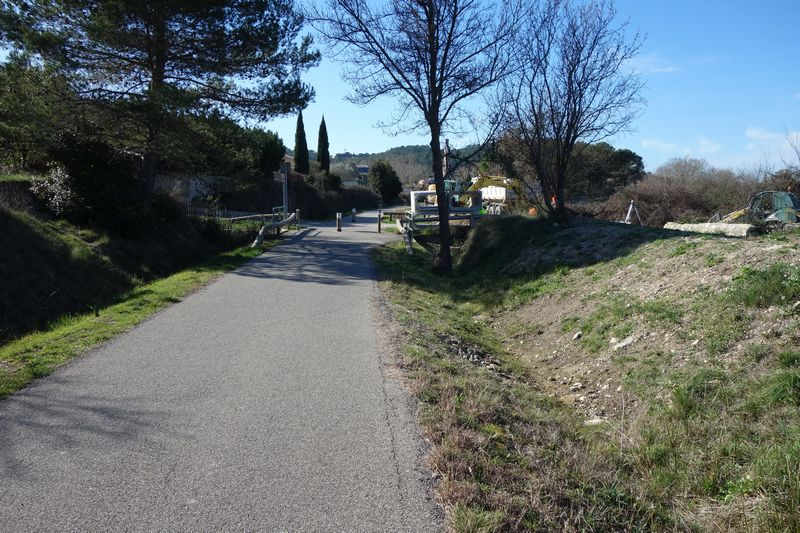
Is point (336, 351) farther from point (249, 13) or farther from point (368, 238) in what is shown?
point (368, 238)

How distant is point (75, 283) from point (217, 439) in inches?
509

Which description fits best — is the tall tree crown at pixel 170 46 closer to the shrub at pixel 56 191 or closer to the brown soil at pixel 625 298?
the shrub at pixel 56 191

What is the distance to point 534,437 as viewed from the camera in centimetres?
564

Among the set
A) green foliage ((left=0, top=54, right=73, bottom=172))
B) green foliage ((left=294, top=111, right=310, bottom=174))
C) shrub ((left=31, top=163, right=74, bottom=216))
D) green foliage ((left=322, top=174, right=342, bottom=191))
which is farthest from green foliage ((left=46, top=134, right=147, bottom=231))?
green foliage ((left=294, top=111, right=310, bottom=174))

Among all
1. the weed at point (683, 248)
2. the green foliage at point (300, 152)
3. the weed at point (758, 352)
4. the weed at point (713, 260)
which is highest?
the green foliage at point (300, 152)

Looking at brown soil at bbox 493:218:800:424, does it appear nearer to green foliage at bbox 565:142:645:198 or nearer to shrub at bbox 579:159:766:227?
shrub at bbox 579:159:766:227

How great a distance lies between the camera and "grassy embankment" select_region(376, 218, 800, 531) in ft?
14.6

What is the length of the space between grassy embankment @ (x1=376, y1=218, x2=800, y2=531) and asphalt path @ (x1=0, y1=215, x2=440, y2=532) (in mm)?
507

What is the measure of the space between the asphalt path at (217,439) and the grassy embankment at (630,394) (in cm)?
51

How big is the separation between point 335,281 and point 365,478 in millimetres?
10910

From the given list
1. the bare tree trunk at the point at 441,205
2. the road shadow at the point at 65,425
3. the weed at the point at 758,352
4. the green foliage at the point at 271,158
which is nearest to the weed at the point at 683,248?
the weed at the point at 758,352

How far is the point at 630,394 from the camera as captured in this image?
7.21 metres

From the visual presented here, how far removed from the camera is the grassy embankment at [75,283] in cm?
827

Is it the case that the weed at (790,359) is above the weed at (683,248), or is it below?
below
